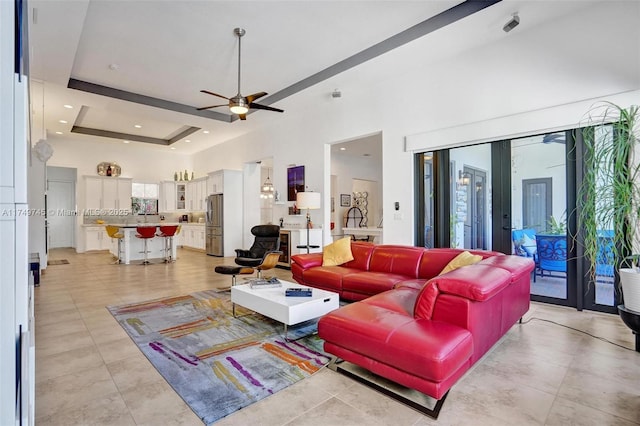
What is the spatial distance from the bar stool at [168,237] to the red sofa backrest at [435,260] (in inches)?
240

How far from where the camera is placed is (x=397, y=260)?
4035 millimetres

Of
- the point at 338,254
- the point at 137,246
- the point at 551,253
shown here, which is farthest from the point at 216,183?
the point at 551,253

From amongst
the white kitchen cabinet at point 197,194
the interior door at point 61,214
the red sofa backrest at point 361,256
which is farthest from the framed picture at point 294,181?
the interior door at point 61,214

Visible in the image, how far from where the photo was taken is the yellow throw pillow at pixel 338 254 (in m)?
4.47

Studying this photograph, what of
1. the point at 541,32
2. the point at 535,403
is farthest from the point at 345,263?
the point at 541,32

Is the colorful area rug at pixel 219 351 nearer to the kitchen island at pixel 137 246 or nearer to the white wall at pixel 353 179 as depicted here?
the kitchen island at pixel 137 246

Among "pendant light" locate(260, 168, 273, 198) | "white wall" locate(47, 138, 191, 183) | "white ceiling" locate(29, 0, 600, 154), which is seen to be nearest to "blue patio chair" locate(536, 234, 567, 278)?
"white ceiling" locate(29, 0, 600, 154)

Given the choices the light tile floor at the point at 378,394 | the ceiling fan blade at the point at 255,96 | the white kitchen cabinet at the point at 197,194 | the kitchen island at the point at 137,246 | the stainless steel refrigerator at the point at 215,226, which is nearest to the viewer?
the light tile floor at the point at 378,394

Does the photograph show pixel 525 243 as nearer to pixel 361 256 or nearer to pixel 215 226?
pixel 361 256

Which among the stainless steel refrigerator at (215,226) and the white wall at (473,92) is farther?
the stainless steel refrigerator at (215,226)

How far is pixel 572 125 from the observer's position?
11.9 ft

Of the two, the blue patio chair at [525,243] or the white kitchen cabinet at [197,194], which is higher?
the white kitchen cabinet at [197,194]

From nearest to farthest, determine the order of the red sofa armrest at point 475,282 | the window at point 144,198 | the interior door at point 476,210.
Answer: the red sofa armrest at point 475,282 < the interior door at point 476,210 < the window at point 144,198

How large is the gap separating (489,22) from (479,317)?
3.42m
